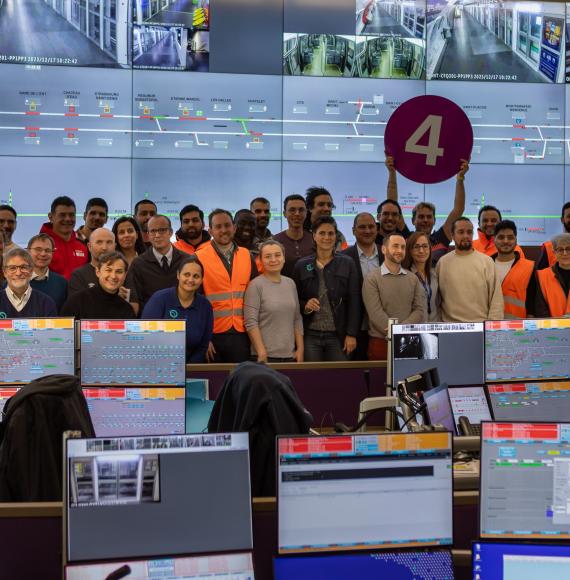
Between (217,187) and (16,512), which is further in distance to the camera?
(217,187)

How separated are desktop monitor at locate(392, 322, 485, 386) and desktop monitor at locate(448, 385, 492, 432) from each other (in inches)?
1.4

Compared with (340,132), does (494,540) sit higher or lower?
lower

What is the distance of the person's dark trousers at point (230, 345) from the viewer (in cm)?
579

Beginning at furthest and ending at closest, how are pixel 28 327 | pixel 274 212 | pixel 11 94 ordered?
pixel 274 212, pixel 11 94, pixel 28 327

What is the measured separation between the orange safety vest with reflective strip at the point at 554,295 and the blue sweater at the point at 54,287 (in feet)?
10.0

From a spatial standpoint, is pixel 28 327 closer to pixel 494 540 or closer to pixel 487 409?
pixel 487 409

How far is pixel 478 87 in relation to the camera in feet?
28.7

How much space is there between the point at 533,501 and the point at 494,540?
0.14 m

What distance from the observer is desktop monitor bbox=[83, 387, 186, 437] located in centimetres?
434

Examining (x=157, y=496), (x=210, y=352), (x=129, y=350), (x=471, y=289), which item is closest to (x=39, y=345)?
(x=129, y=350)

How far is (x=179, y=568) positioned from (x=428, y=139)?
3968 millimetres

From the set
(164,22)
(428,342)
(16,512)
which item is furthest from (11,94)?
(16,512)

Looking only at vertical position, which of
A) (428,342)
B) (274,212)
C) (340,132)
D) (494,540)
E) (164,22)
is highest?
(164,22)

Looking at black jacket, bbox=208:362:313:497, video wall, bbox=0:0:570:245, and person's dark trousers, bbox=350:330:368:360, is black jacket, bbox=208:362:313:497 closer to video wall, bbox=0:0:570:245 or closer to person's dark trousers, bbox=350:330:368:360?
person's dark trousers, bbox=350:330:368:360
